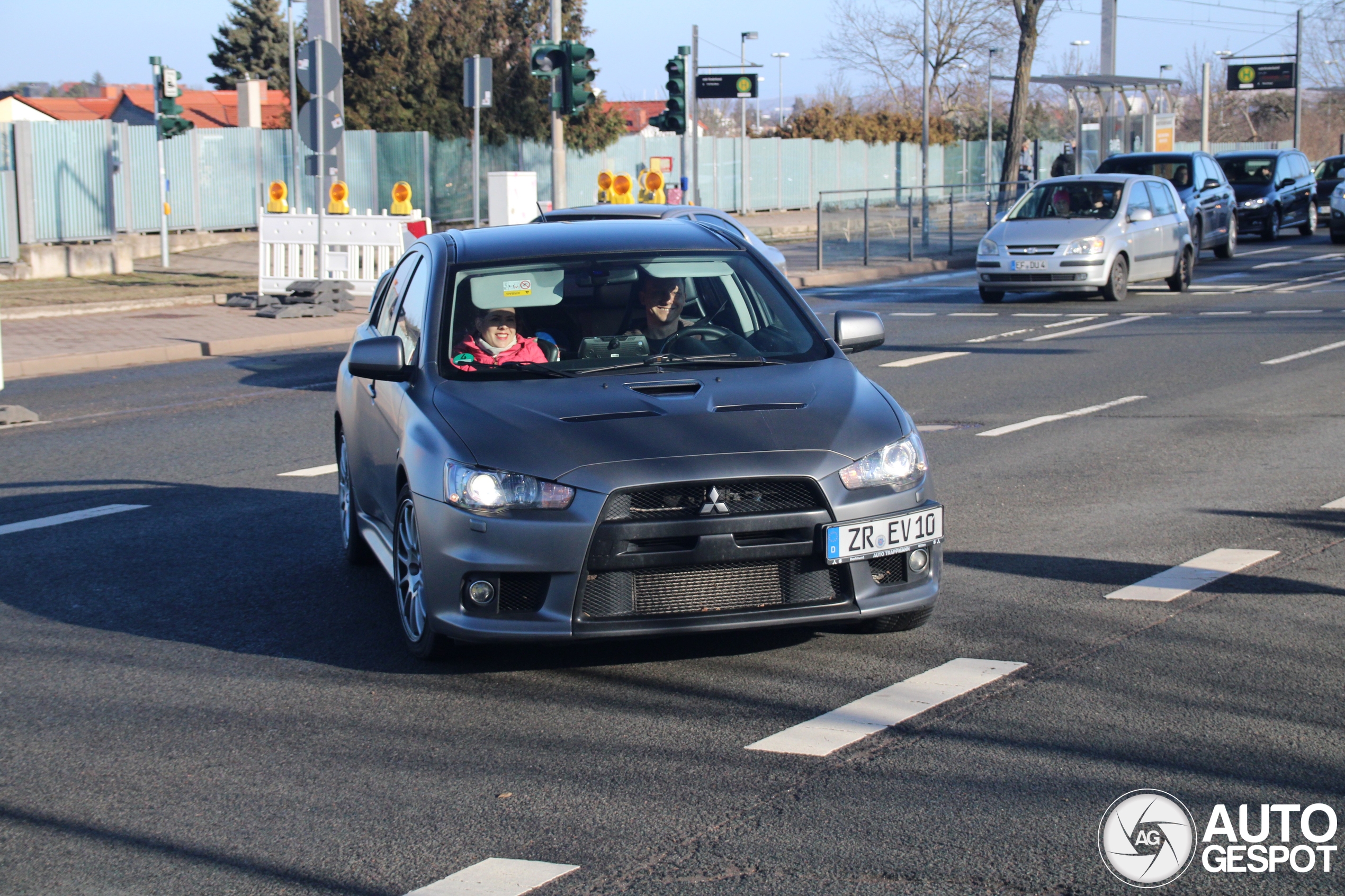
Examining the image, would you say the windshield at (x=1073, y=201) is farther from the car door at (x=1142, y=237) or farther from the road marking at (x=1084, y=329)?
the road marking at (x=1084, y=329)

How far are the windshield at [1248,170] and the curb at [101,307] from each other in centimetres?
2304

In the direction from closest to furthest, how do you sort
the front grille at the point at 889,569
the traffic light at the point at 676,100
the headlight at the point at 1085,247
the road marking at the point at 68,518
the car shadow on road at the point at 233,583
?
the front grille at the point at 889,569 < the car shadow on road at the point at 233,583 < the road marking at the point at 68,518 < the headlight at the point at 1085,247 < the traffic light at the point at 676,100

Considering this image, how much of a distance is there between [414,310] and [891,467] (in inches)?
87.5

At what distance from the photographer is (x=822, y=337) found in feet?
20.0

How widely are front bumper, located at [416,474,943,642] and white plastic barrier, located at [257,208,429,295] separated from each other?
54.3 feet

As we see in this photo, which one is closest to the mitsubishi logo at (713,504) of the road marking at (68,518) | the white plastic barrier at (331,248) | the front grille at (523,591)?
the front grille at (523,591)

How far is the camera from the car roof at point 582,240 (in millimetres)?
6270

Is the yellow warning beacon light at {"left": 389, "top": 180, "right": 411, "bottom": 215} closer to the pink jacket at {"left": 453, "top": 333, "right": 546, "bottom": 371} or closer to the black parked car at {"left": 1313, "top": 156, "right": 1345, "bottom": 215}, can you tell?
the pink jacket at {"left": 453, "top": 333, "right": 546, "bottom": 371}

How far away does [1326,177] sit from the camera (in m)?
41.7

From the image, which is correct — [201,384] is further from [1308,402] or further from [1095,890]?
[1095,890]

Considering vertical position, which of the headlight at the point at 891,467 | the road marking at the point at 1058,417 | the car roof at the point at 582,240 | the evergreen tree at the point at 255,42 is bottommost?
the road marking at the point at 1058,417

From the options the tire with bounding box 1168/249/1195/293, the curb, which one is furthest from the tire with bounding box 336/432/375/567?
the tire with bounding box 1168/249/1195/293

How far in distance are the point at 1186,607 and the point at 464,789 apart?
10.2 feet

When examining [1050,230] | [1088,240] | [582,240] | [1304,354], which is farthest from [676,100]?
[582,240]
